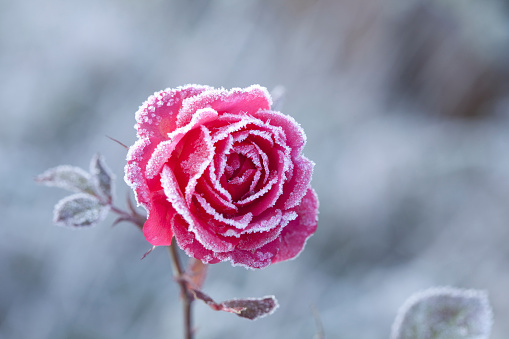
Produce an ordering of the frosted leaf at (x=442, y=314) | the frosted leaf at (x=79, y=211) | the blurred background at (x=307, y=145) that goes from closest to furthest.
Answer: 1. the frosted leaf at (x=79, y=211)
2. the frosted leaf at (x=442, y=314)
3. the blurred background at (x=307, y=145)

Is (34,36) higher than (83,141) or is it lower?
higher

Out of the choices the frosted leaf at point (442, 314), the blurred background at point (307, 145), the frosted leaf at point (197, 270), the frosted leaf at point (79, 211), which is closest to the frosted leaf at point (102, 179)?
the frosted leaf at point (79, 211)

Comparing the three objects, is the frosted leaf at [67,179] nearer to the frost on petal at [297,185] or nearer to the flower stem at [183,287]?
the flower stem at [183,287]

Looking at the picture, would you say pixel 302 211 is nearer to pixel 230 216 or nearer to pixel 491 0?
pixel 230 216

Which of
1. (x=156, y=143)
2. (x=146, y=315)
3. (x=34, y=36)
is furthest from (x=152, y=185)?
(x=34, y=36)

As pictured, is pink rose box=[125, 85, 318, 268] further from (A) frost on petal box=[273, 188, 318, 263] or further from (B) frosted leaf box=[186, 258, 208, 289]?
(B) frosted leaf box=[186, 258, 208, 289]

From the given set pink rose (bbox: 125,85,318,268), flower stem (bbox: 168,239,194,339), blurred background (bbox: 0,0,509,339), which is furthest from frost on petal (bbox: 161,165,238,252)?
blurred background (bbox: 0,0,509,339)
